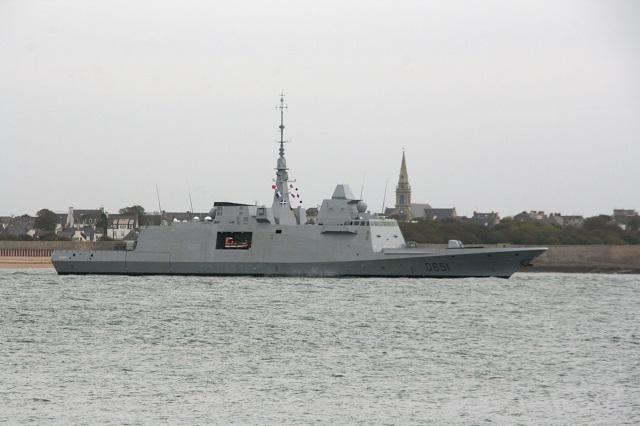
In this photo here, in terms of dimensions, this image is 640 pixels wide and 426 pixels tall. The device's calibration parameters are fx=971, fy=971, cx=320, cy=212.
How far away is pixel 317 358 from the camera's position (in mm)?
21078

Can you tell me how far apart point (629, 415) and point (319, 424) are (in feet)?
16.6

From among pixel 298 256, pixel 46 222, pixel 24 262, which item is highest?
pixel 46 222

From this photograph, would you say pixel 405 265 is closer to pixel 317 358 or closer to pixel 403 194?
pixel 317 358

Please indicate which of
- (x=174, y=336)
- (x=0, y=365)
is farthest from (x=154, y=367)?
(x=174, y=336)

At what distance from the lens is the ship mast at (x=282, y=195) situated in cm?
4669

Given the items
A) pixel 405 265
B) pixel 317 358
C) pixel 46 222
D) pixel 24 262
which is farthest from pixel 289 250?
pixel 46 222

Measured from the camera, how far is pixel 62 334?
24703 mm

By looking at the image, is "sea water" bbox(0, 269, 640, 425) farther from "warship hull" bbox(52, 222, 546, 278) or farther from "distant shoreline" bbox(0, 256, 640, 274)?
"distant shoreline" bbox(0, 256, 640, 274)

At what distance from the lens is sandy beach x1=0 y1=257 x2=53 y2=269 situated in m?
65.9

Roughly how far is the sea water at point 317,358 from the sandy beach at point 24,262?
30518 millimetres

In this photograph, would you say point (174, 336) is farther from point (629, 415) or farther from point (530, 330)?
point (629, 415)

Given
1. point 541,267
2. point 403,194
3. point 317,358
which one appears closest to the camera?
point 317,358

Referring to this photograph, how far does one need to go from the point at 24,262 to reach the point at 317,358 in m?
53.0

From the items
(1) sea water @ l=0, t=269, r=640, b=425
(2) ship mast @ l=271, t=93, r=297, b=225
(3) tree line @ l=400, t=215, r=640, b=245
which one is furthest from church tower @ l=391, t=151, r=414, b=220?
(1) sea water @ l=0, t=269, r=640, b=425
